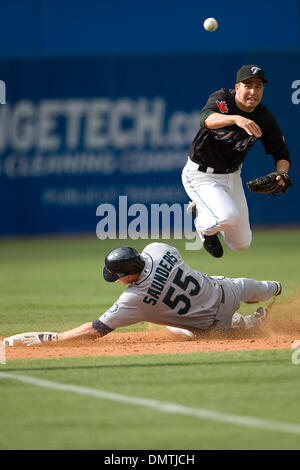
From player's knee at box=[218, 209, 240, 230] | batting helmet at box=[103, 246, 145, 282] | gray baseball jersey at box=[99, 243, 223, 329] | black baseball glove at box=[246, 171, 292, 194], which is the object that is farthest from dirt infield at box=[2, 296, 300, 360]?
→ black baseball glove at box=[246, 171, 292, 194]

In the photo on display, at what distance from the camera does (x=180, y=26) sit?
Result: 2611cm

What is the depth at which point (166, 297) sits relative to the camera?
746 cm

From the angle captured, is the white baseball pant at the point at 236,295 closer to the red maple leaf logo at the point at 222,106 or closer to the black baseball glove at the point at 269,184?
the black baseball glove at the point at 269,184

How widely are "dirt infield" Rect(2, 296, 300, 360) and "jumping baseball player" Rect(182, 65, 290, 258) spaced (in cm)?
99

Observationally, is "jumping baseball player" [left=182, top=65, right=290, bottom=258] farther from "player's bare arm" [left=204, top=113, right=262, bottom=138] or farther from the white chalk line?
the white chalk line

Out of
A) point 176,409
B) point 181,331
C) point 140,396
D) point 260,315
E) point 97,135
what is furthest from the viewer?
point 97,135

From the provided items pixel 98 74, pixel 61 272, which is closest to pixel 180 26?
pixel 98 74

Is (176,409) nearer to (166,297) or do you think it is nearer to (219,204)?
(166,297)

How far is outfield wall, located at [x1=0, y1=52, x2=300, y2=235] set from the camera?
20.2m

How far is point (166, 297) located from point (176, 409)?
88.2 inches

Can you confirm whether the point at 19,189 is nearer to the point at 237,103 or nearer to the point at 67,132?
A: the point at 67,132

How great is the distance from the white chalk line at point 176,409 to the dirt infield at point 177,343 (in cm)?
126

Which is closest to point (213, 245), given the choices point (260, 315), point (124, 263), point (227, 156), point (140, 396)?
point (227, 156)

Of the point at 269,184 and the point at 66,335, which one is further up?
the point at 269,184
